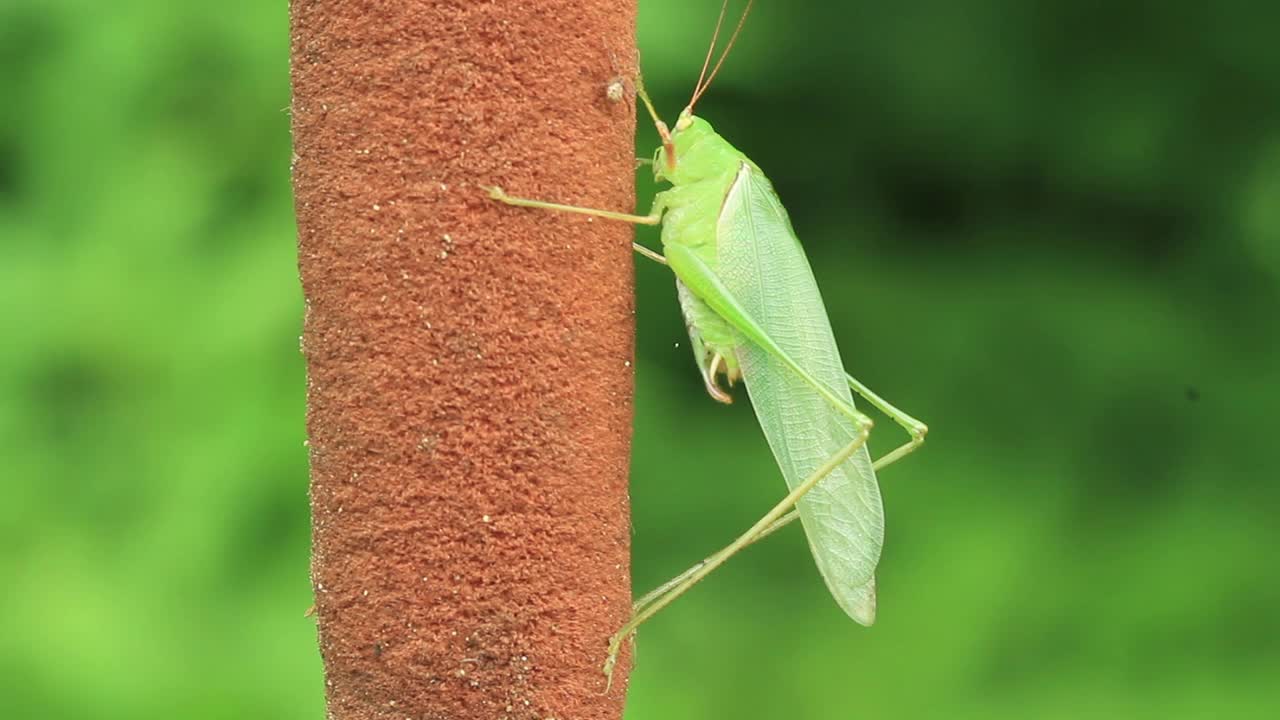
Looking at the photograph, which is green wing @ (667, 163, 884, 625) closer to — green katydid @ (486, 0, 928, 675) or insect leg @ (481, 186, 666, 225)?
green katydid @ (486, 0, 928, 675)

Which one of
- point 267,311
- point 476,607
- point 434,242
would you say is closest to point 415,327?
point 434,242

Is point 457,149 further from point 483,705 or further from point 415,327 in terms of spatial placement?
point 483,705

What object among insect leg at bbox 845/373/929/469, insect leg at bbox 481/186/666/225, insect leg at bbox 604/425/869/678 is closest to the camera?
insect leg at bbox 481/186/666/225

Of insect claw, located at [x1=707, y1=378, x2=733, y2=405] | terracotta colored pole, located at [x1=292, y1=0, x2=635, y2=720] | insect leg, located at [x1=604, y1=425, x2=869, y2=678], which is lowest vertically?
insect leg, located at [x1=604, y1=425, x2=869, y2=678]

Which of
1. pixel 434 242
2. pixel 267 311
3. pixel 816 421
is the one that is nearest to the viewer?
pixel 434 242

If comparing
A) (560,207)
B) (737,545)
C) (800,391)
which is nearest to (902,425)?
(800,391)

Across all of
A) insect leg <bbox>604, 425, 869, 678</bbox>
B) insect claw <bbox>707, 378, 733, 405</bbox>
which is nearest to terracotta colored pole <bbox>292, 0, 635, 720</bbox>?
insect leg <bbox>604, 425, 869, 678</bbox>

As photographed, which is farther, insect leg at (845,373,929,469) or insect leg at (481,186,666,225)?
insect leg at (845,373,929,469)
